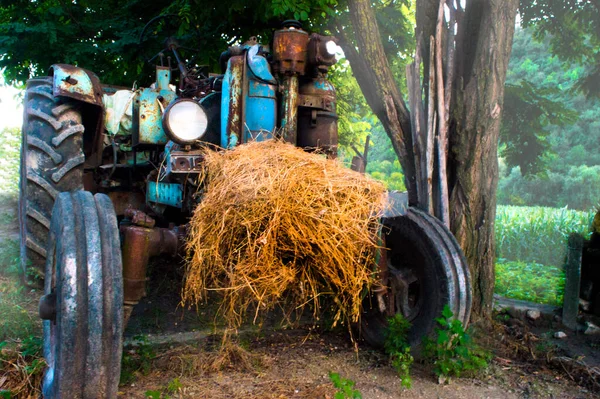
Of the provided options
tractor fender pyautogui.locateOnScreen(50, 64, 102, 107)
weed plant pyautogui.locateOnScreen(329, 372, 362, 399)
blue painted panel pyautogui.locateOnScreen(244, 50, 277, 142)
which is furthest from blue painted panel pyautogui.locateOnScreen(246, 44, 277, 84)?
weed plant pyautogui.locateOnScreen(329, 372, 362, 399)

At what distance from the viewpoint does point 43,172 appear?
3.68 metres

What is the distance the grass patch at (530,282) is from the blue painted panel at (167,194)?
3882 mm

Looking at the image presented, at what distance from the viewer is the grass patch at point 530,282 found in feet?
20.2

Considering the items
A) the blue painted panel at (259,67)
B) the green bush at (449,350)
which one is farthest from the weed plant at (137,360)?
the blue painted panel at (259,67)

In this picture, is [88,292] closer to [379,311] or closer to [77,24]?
[379,311]

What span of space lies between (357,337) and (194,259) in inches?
75.6

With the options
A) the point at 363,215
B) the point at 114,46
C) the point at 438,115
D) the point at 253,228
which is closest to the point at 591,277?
the point at 438,115

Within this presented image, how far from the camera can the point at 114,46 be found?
6.60 meters

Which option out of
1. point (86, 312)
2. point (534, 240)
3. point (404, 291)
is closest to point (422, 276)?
point (404, 291)

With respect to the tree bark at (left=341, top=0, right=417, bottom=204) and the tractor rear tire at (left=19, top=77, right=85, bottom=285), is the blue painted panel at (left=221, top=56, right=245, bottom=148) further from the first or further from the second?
the tree bark at (left=341, top=0, right=417, bottom=204)

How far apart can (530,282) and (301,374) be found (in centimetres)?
524

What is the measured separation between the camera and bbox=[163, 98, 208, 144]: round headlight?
315cm

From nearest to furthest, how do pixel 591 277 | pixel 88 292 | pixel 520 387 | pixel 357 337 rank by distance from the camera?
pixel 88 292
pixel 520 387
pixel 357 337
pixel 591 277

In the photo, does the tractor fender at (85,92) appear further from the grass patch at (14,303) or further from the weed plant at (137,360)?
the weed plant at (137,360)
